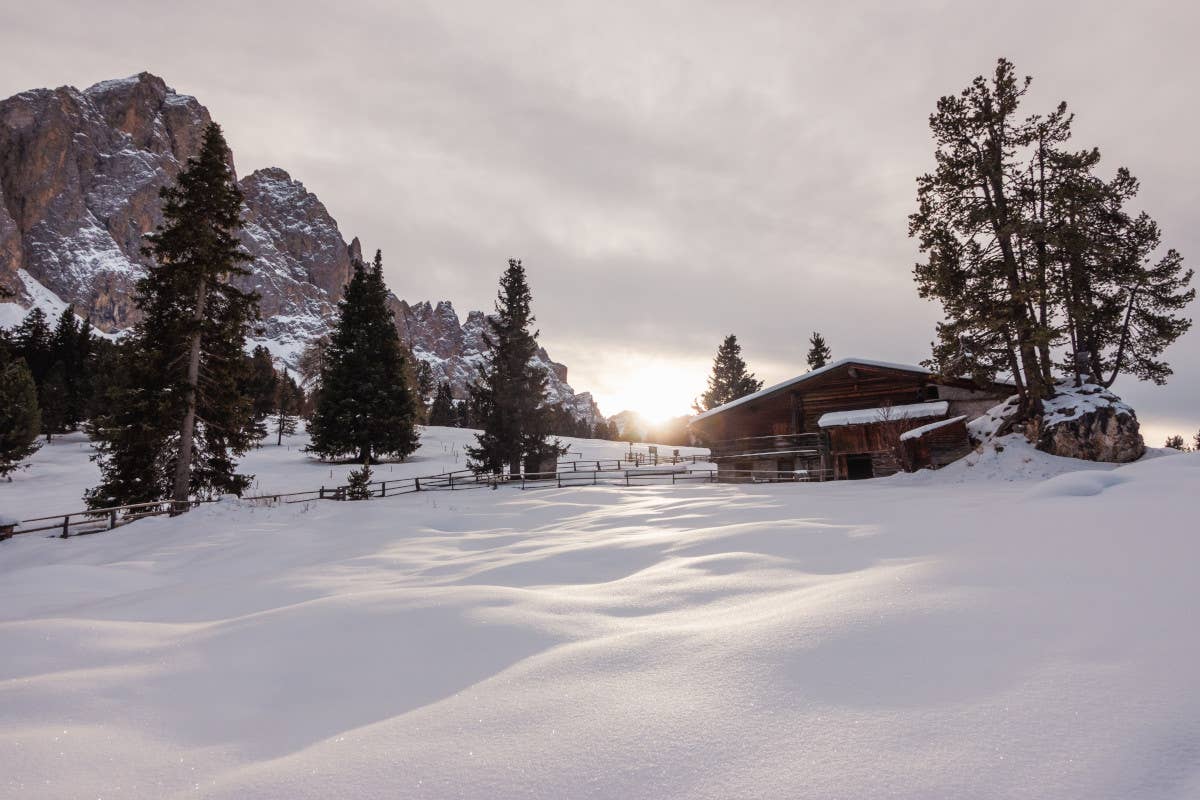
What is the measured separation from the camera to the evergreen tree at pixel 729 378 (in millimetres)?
56562

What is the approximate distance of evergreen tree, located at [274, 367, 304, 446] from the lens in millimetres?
53156

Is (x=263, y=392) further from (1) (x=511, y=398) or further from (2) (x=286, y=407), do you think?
(1) (x=511, y=398)

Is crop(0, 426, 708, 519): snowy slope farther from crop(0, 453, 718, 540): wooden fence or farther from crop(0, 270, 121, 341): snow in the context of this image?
crop(0, 270, 121, 341): snow

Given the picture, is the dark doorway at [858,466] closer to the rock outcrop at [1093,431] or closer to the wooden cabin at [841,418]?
the wooden cabin at [841,418]

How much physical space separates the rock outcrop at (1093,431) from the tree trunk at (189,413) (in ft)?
90.4

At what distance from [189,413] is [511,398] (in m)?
14.3

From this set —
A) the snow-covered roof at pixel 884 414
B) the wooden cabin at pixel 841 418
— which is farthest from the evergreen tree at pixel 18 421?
the snow-covered roof at pixel 884 414

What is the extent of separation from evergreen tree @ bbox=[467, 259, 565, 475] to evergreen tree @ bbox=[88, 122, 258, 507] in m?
11.7

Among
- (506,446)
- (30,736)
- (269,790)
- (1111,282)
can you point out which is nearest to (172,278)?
(506,446)

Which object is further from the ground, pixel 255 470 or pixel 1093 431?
pixel 1093 431

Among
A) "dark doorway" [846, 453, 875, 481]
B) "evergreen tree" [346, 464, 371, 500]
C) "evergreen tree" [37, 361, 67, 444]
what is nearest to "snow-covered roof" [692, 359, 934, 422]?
"dark doorway" [846, 453, 875, 481]

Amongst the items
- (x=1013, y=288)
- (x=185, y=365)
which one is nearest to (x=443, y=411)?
(x=185, y=365)

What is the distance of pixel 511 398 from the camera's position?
96.1 ft

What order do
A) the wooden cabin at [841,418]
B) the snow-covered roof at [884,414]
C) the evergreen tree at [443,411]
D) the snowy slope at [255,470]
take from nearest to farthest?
the snow-covered roof at [884,414] → the wooden cabin at [841,418] → the snowy slope at [255,470] → the evergreen tree at [443,411]
